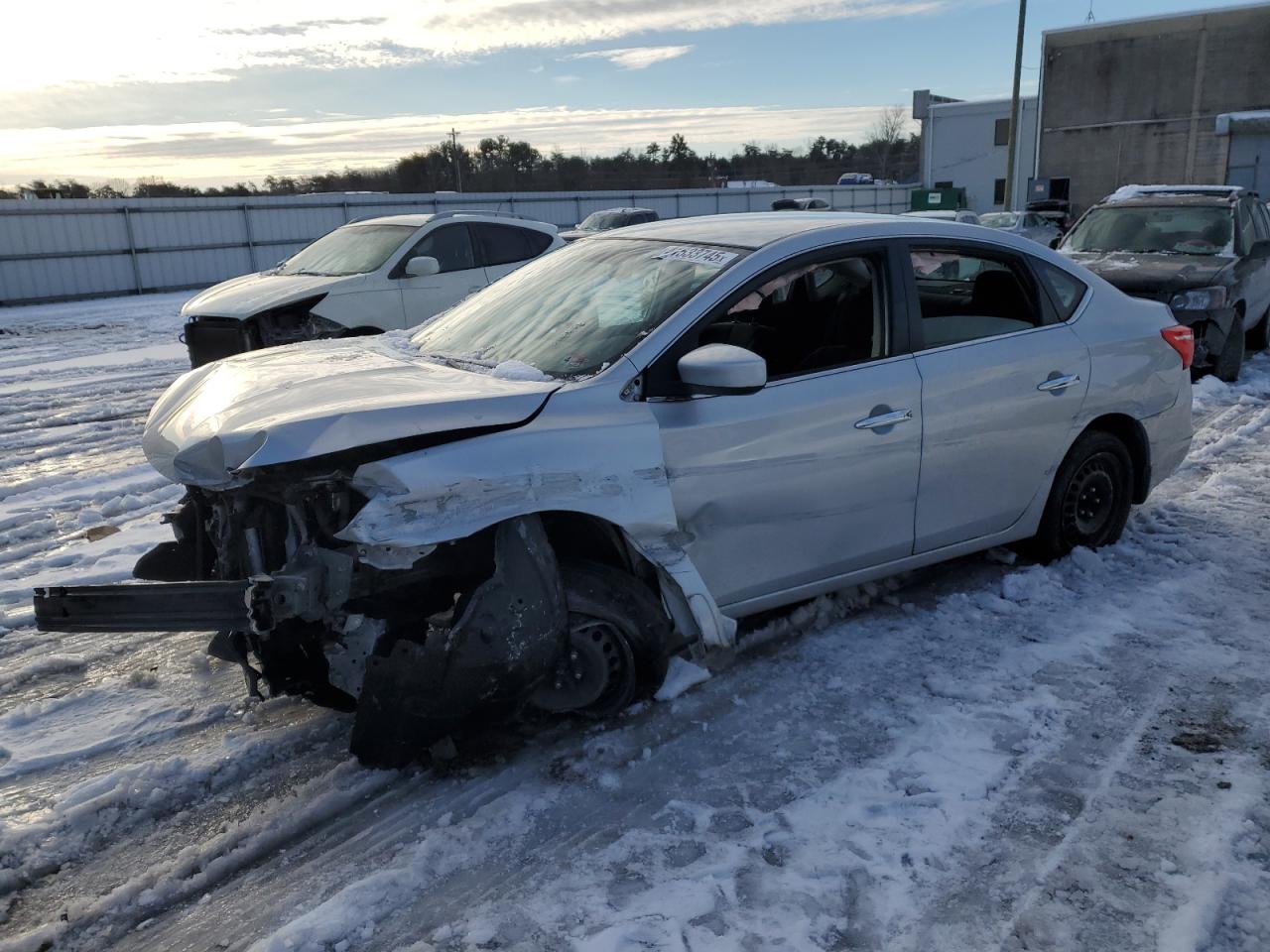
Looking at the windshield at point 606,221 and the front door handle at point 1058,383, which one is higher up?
the windshield at point 606,221

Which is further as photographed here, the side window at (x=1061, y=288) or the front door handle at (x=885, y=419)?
the side window at (x=1061, y=288)

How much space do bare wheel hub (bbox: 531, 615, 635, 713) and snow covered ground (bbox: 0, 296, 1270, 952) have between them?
15 cm

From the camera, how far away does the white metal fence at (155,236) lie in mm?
21859

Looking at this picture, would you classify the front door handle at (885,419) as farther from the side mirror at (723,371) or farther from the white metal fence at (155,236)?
the white metal fence at (155,236)

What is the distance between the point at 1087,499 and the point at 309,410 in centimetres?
390

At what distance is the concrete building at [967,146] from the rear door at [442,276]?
47.2 meters

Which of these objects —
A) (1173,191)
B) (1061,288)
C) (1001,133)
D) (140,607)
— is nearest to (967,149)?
(1001,133)

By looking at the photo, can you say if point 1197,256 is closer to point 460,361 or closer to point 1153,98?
point 460,361

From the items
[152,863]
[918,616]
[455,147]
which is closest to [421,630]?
[152,863]

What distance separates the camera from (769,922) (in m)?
2.69

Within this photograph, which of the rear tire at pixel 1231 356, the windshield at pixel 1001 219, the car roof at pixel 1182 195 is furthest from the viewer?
the windshield at pixel 1001 219

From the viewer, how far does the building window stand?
175 ft

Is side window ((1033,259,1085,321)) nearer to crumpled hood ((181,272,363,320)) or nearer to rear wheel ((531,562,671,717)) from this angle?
rear wheel ((531,562,671,717))

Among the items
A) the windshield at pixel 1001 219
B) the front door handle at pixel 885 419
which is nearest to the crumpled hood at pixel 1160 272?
the front door handle at pixel 885 419
